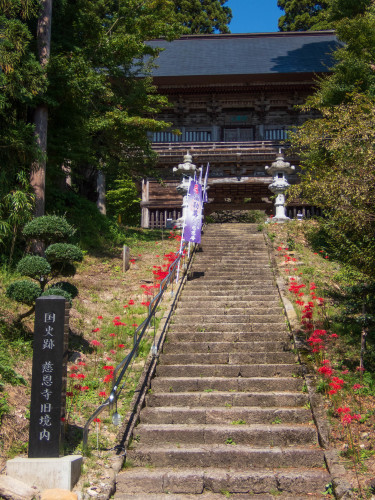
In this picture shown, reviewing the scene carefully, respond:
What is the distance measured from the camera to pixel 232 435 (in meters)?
6.17

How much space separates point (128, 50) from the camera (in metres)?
14.5

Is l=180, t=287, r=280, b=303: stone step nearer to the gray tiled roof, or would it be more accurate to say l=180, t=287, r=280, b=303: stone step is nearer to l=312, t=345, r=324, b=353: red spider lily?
l=312, t=345, r=324, b=353: red spider lily

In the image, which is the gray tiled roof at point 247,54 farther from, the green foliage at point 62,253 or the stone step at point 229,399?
the stone step at point 229,399

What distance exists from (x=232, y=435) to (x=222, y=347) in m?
2.23

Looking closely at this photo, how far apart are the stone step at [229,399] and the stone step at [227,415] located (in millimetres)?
131

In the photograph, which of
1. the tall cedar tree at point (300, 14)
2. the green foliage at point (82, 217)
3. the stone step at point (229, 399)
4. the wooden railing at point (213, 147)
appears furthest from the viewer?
the tall cedar tree at point (300, 14)

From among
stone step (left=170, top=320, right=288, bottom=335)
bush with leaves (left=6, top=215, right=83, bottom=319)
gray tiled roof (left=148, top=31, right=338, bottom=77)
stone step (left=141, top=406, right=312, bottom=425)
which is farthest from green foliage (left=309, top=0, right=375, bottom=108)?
stone step (left=141, top=406, right=312, bottom=425)

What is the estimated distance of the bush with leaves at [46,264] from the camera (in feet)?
25.2

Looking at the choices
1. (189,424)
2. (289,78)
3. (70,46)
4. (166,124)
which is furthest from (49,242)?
(289,78)

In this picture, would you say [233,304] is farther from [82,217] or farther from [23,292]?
[82,217]

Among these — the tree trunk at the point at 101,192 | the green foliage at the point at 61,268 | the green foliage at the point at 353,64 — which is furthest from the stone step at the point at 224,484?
the tree trunk at the point at 101,192

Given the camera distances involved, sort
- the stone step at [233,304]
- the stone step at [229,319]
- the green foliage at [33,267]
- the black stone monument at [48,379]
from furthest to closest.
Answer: the stone step at [233,304] → the stone step at [229,319] → the green foliage at [33,267] → the black stone monument at [48,379]

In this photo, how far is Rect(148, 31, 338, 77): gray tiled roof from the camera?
24281 millimetres

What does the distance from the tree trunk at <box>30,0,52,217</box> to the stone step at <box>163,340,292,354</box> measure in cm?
504
